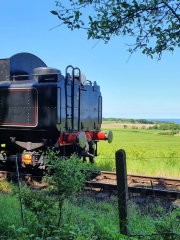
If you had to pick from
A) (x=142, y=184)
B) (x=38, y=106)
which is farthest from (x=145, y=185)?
(x=38, y=106)

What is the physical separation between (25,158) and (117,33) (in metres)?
4.96

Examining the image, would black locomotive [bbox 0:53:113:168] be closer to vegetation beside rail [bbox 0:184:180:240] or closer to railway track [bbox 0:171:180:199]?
railway track [bbox 0:171:180:199]

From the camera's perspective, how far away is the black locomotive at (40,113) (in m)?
7.96

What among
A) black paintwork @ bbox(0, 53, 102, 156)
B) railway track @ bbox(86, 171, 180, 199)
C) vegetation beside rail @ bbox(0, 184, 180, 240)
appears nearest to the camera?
vegetation beside rail @ bbox(0, 184, 180, 240)

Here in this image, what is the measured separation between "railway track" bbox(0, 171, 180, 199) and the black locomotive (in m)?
0.84

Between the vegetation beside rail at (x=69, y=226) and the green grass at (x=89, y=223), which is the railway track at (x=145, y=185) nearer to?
the green grass at (x=89, y=223)

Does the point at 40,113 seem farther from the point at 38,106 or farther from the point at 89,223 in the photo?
the point at 89,223

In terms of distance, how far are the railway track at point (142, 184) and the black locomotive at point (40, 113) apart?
0.84 metres

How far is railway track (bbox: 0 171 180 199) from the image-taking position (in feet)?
21.6

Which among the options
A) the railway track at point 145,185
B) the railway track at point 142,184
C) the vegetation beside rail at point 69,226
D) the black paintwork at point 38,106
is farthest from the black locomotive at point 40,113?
the vegetation beside rail at point 69,226

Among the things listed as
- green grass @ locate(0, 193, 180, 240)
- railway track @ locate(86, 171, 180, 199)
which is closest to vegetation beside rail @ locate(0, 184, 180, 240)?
green grass @ locate(0, 193, 180, 240)

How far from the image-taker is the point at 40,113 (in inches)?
315

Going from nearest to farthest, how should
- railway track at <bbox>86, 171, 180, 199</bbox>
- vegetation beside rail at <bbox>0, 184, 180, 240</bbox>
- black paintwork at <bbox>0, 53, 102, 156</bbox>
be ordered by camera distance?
1. vegetation beside rail at <bbox>0, 184, 180, 240</bbox>
2. railway track at <bbox>86, 171, 180, 199</bbox>
3. black paintwork at <bbox>0, 53, 102, 156</bbox>

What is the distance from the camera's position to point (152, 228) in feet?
11.4
